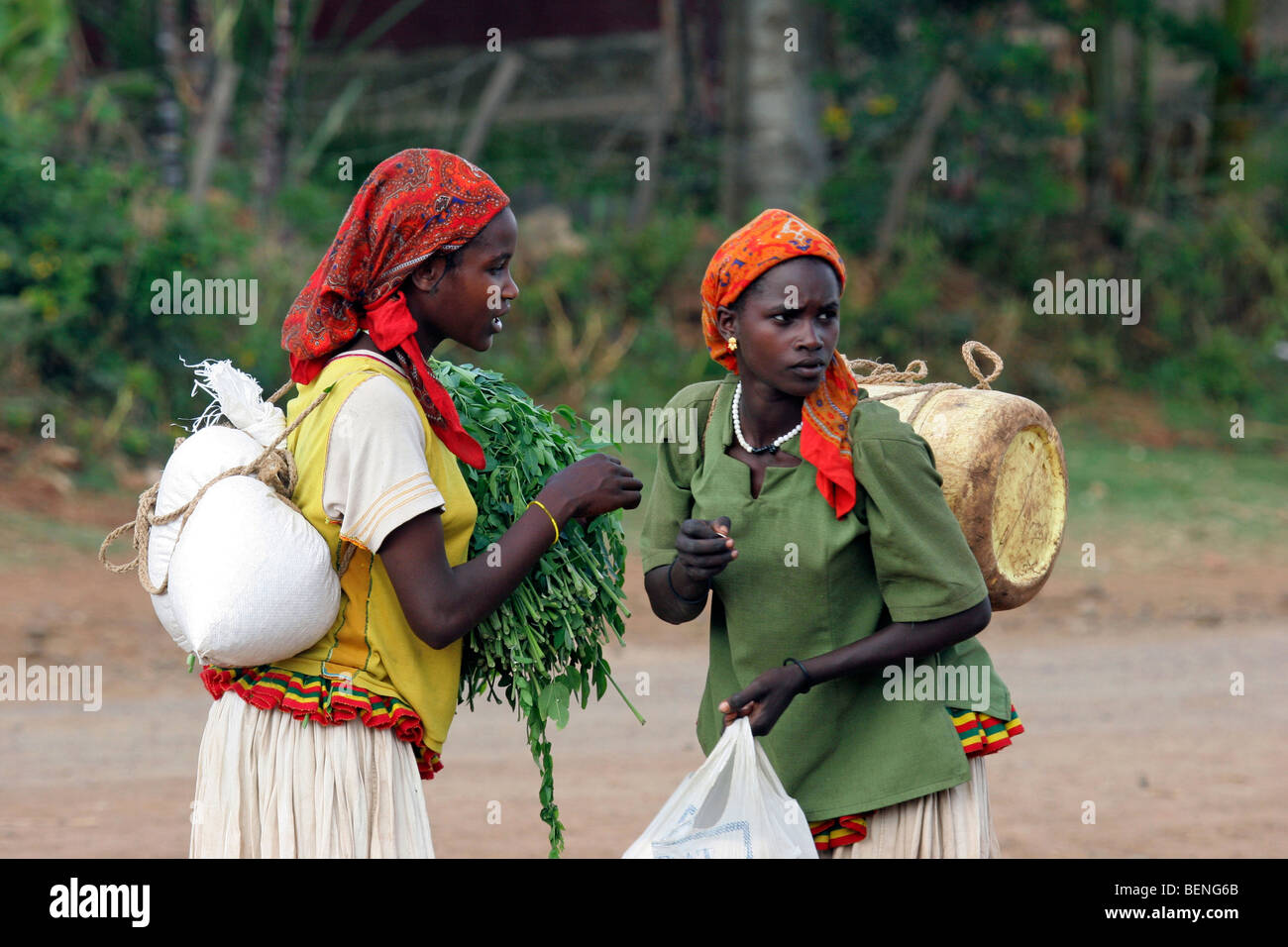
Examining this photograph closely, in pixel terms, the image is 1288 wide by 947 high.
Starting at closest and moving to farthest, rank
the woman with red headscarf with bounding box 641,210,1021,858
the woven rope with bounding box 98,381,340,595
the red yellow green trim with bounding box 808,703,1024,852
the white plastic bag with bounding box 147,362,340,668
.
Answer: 1. the white plastic bag with bounding box 147,362,340,668
2. the woven rope with bounding box 98,381,340,595
3. the woman with red headscarf with bounding box 641,210,1021,858
4. the red yellow green trim with bounding box 808,703,1024,852

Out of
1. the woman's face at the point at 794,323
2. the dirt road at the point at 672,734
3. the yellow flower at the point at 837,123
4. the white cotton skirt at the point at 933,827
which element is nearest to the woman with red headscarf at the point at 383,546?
the woman's face at the point at 794,323

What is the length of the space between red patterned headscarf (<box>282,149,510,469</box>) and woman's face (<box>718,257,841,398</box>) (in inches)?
20.5

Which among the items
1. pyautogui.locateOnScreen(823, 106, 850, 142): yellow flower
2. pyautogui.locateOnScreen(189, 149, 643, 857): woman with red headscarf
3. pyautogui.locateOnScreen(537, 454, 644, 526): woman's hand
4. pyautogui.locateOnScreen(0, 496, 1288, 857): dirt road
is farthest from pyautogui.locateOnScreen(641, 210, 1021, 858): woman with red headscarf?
pyautogui.locateOnScreen(823, 106, 850, 142): yellow flower

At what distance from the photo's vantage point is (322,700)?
8.55 feet

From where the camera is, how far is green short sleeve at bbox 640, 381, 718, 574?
2.86 meters

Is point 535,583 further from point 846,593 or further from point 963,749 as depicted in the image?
point 963,749

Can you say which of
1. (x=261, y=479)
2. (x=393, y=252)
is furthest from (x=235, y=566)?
(x=393, y=252)

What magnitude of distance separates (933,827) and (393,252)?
4.77ft

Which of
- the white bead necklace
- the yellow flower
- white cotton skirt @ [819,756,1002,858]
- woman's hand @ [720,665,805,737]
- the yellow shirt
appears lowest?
white cotton skirt @ [819,756,1002,858]

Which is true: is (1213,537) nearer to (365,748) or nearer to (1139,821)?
(1139,821)

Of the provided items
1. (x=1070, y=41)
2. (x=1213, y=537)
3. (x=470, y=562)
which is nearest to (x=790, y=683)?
(x=470, y=562)

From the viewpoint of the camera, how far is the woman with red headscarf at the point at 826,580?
8.69 ft

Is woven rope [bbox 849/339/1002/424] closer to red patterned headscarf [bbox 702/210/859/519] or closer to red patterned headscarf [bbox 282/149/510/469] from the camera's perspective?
red patterned headscarf [bbox 702/210/859/519]

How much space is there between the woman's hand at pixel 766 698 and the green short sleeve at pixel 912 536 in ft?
0.72
